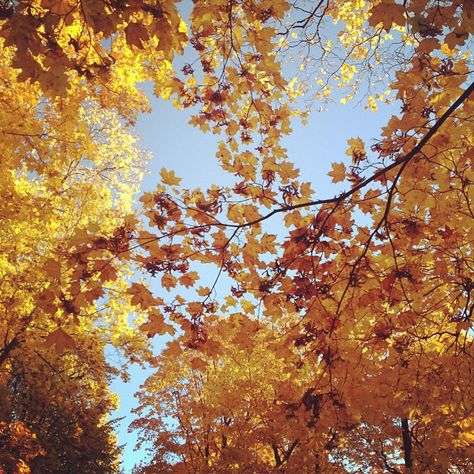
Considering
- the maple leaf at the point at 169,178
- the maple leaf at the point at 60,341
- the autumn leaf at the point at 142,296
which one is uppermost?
the maple leaf at the point at 169,178

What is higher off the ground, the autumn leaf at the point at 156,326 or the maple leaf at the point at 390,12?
the maple leaf at the point at 390,12

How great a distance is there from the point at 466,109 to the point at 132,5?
114 inches

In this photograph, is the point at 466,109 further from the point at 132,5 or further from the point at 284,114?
the point at 132,5

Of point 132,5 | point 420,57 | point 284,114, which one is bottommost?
point 132,5

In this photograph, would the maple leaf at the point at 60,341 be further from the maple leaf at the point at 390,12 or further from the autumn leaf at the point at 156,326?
the maple leaf at the point at 390,12

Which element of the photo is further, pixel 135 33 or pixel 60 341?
pixel 60 341

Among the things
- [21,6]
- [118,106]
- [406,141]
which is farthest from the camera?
[118,106]

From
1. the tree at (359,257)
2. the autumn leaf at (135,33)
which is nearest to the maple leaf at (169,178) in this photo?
the tree at (359,257)

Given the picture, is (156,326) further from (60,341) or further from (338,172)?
(338,172)

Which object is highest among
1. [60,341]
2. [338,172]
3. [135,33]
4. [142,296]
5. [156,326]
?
[338,172]

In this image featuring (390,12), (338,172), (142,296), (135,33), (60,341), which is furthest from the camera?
(338,172)

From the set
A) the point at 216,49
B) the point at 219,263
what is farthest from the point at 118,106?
the point at 219,263

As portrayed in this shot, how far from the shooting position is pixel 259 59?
13.0 ft

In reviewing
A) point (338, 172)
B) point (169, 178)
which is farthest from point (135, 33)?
point (338, 172)
